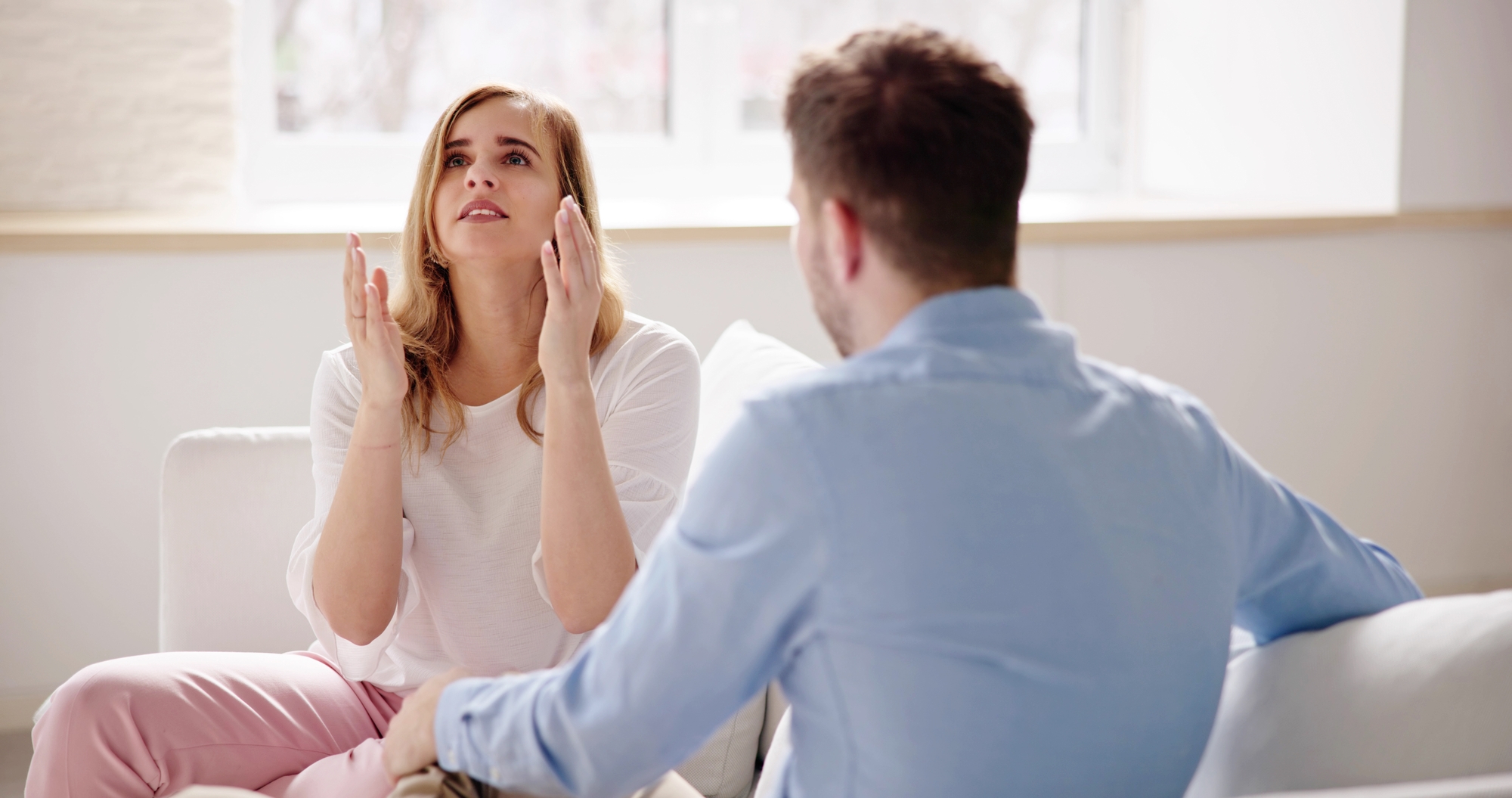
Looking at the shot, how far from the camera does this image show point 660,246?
2.58 m

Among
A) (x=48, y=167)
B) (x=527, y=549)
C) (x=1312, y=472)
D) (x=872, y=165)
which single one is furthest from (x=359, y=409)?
(x=1312, y=472)

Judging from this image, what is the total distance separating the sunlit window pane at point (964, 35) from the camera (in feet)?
10.5

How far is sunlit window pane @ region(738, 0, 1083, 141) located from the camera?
3.21 metres

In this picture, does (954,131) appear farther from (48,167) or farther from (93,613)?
(48,167)

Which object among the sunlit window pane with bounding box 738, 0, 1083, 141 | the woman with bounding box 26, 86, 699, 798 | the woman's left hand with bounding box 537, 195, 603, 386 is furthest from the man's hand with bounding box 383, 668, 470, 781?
the sunlit window pane with bounding box 738, 0, 1083, 141

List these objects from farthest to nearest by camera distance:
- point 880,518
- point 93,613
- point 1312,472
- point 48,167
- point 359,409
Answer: point 1312,472 → point 48,167 → point 93,613 → point 359,409 → point 880,518

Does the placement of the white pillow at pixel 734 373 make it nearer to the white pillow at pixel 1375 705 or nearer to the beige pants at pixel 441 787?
the beige pants at pixel 441 787

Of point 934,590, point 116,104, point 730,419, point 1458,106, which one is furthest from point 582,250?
point 1458,106

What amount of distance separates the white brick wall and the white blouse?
1381 millimetres

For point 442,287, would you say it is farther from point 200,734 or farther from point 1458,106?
point 1458,106

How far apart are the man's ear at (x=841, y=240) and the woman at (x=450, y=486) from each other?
49cm

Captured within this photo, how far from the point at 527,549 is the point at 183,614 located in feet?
1.87

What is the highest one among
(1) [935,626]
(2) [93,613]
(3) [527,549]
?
(1) [935,626]

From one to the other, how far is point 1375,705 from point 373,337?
1034mm
